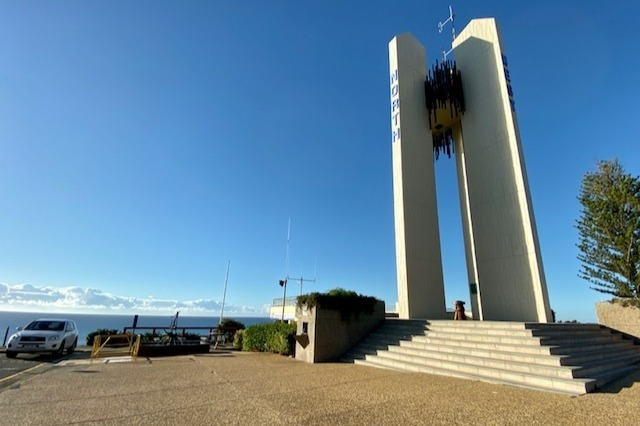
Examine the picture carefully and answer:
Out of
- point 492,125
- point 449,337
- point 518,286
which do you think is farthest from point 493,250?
point 449,337

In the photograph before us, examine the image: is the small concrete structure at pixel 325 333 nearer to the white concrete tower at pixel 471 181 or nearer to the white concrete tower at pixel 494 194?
the white concrete tower at pixel 471 181

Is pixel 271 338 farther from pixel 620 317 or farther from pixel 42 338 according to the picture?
pixel 620 317

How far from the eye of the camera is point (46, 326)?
12.4 metres

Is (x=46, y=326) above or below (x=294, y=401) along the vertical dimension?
above

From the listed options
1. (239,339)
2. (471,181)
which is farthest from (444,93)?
(239,339)

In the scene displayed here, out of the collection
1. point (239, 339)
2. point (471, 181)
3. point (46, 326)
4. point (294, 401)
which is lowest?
point (294, 401)

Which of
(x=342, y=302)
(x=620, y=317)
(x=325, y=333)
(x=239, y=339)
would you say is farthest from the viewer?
(x=239, y=339)

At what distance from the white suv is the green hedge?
22.3 feet

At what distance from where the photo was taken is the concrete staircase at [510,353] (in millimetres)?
6266

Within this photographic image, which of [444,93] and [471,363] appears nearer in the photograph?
[471,363]

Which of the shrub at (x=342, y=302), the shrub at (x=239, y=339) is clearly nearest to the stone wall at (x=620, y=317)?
the shrub at (x=342, y=302)

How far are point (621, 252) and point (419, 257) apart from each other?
7298 mm

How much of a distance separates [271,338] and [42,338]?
803 centimetres

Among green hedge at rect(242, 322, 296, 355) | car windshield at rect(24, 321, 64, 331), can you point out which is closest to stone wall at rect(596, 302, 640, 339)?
green hedge at rect(242, 322, 296, 355)
